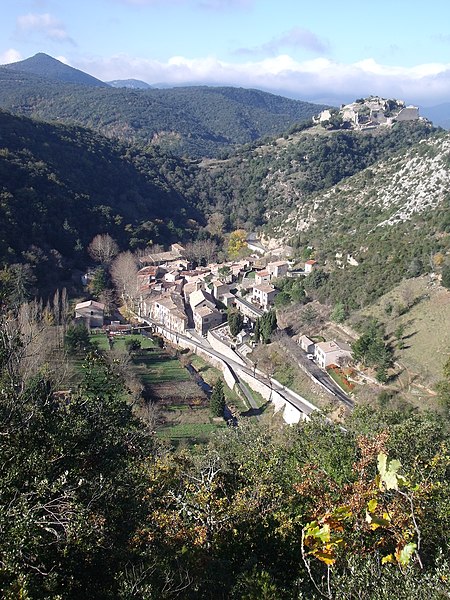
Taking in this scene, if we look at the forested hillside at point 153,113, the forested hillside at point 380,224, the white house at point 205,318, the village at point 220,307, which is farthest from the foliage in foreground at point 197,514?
the forested hillside at point 153,113

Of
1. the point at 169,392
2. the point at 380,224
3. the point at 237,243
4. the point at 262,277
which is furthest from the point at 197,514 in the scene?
the point at 237,243

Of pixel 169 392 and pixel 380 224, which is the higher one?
pixel 380 224

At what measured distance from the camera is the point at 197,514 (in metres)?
7.50

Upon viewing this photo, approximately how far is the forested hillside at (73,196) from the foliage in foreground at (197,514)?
1177 inches

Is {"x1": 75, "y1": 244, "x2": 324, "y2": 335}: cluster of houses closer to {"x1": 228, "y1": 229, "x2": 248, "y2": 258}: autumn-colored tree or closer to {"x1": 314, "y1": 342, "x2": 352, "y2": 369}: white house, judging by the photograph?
{"x1": 228, "y1": 229, "x2": 248, "y2": 258}: autumn-colored tree

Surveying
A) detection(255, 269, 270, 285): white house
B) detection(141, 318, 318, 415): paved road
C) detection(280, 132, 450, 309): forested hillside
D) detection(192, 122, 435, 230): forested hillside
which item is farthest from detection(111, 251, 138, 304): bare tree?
detection(192, 122, 435, 230): forested hillside

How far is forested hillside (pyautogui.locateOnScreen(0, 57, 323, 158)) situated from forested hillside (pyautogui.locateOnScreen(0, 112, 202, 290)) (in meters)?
25.6

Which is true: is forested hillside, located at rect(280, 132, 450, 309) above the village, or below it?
above

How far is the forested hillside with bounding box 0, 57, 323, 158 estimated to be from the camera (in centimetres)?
10088

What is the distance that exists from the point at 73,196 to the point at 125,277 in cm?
1315

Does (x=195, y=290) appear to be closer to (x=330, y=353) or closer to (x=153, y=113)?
(x=330, y=353)

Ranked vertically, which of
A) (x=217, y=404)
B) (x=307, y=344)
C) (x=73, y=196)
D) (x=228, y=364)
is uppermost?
(x=73, y=196)

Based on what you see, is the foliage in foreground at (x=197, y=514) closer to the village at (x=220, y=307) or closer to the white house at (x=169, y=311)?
the village at (x=220, y=307)

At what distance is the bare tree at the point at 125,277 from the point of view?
132ft
